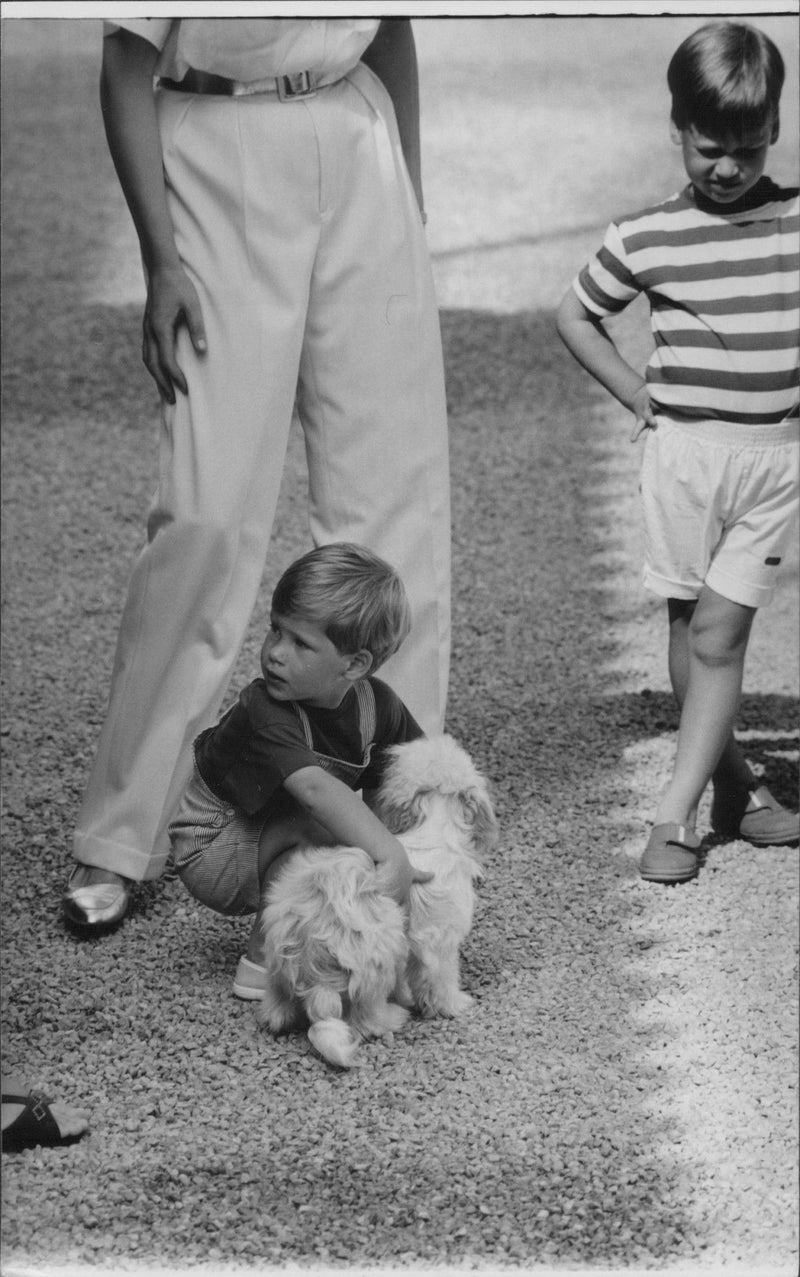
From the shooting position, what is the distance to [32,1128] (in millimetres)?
2465

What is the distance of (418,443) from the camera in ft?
9.57

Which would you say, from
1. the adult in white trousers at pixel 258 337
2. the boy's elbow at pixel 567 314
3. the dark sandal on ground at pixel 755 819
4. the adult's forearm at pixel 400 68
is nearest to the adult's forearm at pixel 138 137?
the adult in white trousers at pixel 258 337

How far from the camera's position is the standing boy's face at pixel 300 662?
8.78ft

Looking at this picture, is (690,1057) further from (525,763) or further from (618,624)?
(618,624)

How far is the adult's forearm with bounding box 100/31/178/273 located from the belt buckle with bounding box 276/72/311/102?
0.69 feet

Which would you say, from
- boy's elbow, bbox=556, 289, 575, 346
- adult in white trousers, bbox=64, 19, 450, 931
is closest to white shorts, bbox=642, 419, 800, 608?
boy's elbow, bbox=556, 289, 575, 346

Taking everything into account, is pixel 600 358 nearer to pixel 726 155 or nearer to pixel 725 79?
pixel 726 155

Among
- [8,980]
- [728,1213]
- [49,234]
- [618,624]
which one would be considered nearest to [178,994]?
[8,980]

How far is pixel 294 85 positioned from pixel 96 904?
1528mm

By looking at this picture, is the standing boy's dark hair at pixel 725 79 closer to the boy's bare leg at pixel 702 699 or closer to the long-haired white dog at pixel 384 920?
the boy's bare leg at pixel 702 699

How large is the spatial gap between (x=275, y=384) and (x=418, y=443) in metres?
0.27

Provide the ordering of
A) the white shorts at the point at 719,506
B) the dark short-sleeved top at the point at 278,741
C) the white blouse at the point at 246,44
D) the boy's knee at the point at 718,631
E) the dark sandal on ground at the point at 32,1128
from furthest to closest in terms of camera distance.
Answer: the boy's knee at the point at 718,631 < the white shorts at the point at 719,506 < the dark short-sleeved top at the point at 278,741 < the white blouse at the point at 246,44 < the dark sandal on ground at the point at 32,1128

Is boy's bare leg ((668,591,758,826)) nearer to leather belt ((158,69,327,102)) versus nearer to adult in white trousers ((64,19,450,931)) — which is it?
adult in white trousers ((64,19,450,931))

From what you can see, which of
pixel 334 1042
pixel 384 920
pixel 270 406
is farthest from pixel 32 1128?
pixel 270 406
